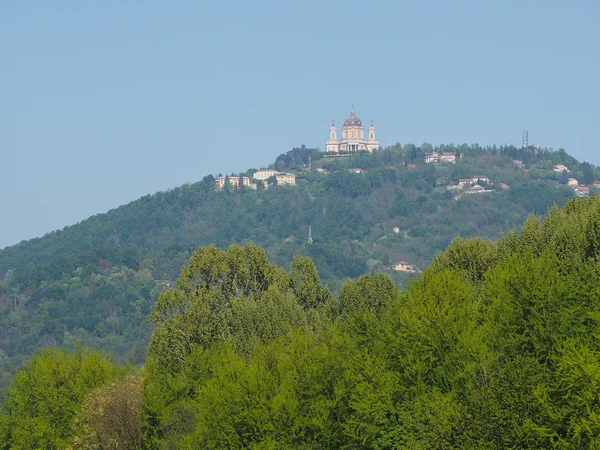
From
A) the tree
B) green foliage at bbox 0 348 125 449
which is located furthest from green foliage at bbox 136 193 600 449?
green foliage at bbox 0 348 125 449

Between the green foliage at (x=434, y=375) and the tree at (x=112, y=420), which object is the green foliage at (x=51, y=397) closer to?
the tree at (x=112, y=420)

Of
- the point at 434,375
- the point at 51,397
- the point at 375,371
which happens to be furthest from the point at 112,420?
the point at 434,375

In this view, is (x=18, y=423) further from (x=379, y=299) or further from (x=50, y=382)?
(x=379, y=299)

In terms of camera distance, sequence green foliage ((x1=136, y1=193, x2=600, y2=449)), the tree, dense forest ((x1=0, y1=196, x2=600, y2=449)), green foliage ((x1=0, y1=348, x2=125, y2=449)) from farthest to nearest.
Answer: green foliage ((x1=0, y1=348, x2=125, y2=449)) < the tree < dense forest ((x1=0, y1=196, x2=600, y2=449)) < green foliage ((x1=136, y1=193, x2=600, y2=449))

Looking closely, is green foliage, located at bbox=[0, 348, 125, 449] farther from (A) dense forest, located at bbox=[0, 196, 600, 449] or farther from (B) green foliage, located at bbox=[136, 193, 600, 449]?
(B) green foliage, located at bbox=[136, 193, 600, 449]

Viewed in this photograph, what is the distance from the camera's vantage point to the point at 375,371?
51.4 metres

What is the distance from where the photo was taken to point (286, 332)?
70.5 meters

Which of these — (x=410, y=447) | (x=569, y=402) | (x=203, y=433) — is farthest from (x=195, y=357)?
(x=569, y=402)

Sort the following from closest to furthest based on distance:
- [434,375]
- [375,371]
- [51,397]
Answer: [434,375] < [375,371] < [51,397]

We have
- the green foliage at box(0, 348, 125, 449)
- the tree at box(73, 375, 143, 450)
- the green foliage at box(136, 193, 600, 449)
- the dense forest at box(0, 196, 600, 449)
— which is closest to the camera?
the green foliage at box(136, 193, 600, 449)

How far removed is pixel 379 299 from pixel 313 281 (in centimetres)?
847

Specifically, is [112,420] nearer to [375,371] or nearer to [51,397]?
[51,397]

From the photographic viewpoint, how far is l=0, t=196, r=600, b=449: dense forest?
43.4m

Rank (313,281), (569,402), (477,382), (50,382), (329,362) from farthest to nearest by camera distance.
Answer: (313,281) < (50,382) < (329,362) < (477,382) < (569,402)
